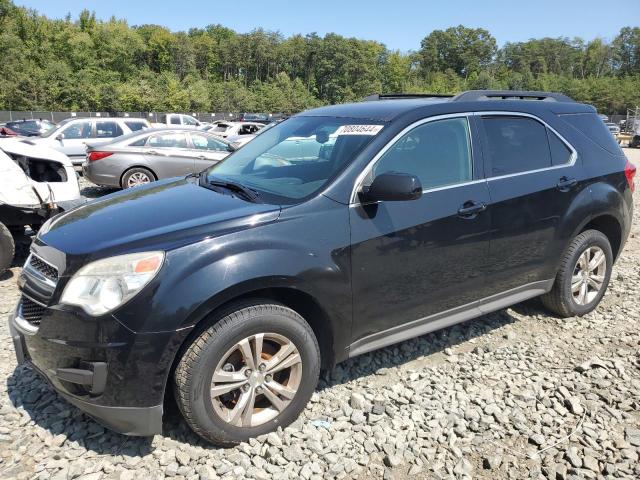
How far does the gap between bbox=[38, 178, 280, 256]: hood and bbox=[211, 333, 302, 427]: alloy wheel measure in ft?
2.08

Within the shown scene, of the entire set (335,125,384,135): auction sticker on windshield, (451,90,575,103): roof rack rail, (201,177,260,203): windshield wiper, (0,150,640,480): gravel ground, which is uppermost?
(451,90,575,103): roof rack rail

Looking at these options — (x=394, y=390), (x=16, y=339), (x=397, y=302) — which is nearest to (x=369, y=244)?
(x=397, y=302)

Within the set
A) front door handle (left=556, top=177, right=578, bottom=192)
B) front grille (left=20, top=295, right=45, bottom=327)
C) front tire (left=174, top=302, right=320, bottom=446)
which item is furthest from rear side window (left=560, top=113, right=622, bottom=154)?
front grille (left=20, top=295, right=45, bottom=327)

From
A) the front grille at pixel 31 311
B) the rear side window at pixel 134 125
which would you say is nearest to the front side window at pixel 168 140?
the rear side window at pixel 134 125

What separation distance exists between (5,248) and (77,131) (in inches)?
378

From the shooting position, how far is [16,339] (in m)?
2.84

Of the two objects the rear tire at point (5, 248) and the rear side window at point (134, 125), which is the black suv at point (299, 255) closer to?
the rear tire at point (5, 248)

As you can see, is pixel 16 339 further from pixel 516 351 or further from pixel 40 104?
pixel 40 104

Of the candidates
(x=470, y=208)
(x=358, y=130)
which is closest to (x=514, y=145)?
(x=470, y=208)

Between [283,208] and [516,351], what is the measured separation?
2322 millimetres

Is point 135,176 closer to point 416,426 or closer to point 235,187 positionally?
point 235,187

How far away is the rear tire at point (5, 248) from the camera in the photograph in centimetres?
548

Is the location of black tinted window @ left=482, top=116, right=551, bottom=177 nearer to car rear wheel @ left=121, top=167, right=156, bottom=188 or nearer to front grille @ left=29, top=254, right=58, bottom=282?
front grille @ left=29, top=254, right=58, bottom=282

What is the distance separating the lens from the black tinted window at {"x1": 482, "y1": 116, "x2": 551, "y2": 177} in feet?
12.2
